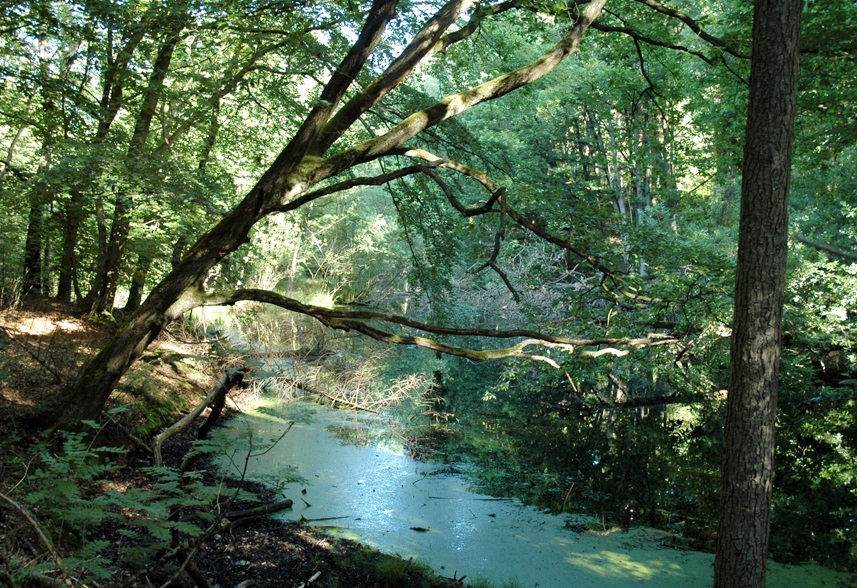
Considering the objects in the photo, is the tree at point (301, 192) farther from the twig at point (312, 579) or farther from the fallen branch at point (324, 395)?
the fallen branch at point (324, 395)

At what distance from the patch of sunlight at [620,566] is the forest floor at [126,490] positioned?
4.98 ft

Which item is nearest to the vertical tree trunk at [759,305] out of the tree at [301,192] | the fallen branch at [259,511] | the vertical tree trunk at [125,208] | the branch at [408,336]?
the branch at [408,336]

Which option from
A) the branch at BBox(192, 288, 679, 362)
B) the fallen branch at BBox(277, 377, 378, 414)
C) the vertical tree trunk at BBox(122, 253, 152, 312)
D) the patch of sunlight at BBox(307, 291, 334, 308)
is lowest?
the fallen branch at BBox(277, 377, 378, 414)

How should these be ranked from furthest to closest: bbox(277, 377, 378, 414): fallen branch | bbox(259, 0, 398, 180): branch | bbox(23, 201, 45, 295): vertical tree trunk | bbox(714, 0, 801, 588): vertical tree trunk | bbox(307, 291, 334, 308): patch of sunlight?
bbox(307, 291, 334, 308): patch of sunlight → bbox(277, 377, 378, 414): fallen branch → bbox(23, 201, 45, 295): vertical tree trunk → bbox(259, 0, 398, 180): branch → bbox(714, 0, 801, 588): vertical tree trunk

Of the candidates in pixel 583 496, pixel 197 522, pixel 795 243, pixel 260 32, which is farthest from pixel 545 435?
pixel 260 32

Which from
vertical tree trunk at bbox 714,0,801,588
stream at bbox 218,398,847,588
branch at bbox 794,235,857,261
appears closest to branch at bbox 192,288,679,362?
vertical tree trunk at bbox 714,0,801,588

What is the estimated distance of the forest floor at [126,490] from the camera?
3.05 meters

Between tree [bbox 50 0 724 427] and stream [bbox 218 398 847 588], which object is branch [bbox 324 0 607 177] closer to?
tree [bbox 50 0 724 427]

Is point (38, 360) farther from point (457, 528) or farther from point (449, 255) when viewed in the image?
point (449, 255)

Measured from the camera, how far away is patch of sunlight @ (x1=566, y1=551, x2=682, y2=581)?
5.64m

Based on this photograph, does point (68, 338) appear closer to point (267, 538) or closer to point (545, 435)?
point (267, 538)

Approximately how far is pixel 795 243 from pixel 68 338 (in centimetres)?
1277

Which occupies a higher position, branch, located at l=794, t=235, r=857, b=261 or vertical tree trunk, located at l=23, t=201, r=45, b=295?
branch, located at l=794, t=235, r=857, b=261

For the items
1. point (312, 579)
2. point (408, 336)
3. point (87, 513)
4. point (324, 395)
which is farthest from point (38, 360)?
point (324, 395)
